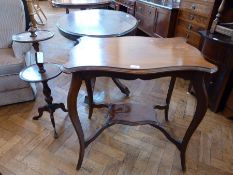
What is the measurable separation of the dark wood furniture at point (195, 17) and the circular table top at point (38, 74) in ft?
4.92

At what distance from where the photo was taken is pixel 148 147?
63.4 inches

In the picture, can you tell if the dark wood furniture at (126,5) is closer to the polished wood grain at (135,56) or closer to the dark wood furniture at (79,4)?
the dark wood furniture at (79,4)

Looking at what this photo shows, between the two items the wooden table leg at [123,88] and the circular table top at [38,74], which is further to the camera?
the wooden table leg at [123,88]

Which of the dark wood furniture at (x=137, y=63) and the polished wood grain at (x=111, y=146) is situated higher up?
the dark wood furniture at (x=137, y=63)

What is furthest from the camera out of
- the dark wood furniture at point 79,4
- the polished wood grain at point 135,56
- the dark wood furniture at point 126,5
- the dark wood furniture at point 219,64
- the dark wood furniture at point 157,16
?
the dark wood furniture at point 126,5

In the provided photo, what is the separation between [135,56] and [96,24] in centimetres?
90

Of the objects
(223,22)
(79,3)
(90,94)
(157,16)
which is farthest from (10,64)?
(223,22)

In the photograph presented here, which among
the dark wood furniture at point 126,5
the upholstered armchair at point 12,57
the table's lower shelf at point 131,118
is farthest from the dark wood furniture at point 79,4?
the table's lower shelf at point 131,118

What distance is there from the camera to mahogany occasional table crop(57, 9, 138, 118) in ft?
5.19

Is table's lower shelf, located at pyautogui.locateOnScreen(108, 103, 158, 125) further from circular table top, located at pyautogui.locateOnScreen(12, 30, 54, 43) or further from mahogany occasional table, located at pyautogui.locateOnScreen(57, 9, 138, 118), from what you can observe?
A: circular table top, located at pyautogui.locateOnScreen(12, 30, 54, 43)

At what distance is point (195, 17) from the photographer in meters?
2.08

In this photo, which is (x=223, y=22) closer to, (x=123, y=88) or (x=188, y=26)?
(x=188, y=26)

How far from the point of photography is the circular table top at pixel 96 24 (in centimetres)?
158

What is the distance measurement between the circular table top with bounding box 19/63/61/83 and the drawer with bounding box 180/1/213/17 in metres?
1.51
